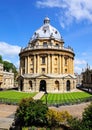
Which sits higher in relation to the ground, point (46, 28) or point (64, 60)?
point (46, 28)

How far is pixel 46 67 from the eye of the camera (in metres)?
75.1

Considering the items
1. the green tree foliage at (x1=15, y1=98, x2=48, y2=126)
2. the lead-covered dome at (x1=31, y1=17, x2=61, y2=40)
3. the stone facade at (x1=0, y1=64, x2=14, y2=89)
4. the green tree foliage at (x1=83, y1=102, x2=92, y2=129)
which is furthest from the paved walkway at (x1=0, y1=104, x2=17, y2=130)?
the stone facade at (x1=0, y1=64, x2=14, y2=89)

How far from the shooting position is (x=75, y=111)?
3766cm

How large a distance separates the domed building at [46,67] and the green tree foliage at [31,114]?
153 ft

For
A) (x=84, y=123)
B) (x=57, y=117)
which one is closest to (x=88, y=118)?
(x=84, y=123)

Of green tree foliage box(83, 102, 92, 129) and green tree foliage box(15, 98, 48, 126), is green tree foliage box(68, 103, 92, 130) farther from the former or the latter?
green tree foliage box(15, 98, 48, 126)

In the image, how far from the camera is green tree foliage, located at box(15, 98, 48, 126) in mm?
24984

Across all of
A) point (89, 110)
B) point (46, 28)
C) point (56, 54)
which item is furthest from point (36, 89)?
point (89, 110)

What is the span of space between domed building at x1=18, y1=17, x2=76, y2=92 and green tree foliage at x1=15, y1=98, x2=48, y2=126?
153ft

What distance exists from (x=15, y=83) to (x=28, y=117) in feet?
342

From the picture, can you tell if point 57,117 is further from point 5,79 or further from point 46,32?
point 5,79

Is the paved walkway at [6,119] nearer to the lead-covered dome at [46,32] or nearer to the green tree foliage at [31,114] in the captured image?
the green tree foliage at [31,114]

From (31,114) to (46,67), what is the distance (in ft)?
165

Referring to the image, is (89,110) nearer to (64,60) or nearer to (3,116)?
(3,116)
